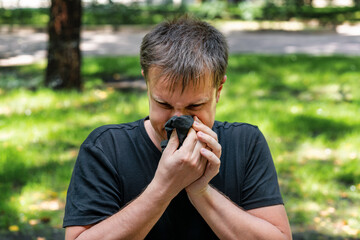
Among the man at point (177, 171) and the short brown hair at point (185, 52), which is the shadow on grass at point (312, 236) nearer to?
the man at point (177, 171)

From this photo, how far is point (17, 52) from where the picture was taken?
10.7 meters

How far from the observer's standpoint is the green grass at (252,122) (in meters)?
3.72

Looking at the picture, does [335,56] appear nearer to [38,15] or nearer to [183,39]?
[183,39]

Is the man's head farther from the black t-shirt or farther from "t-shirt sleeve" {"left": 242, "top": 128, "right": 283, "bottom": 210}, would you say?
"t-shirt sleeve" {"left": 242, "top": 128, "right": 283, "bottom": 210}

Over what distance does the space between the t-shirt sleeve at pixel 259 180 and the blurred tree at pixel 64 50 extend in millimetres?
5472

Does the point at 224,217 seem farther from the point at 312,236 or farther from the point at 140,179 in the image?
the point at 312,236

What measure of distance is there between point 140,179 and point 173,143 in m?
0.26

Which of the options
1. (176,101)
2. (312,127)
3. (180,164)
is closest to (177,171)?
(180,164)

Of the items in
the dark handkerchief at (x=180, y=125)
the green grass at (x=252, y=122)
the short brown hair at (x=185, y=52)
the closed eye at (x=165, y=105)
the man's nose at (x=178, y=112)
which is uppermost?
the short brown hair at (x=185, y=52)

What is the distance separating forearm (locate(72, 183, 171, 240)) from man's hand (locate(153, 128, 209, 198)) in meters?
0.04

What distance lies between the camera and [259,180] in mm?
1826

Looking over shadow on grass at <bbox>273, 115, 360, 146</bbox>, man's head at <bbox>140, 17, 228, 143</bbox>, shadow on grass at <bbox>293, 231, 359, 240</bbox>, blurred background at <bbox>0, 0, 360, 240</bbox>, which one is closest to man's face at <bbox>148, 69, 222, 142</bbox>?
man's head at <bbox>140, 17, 228, 143</bbox>

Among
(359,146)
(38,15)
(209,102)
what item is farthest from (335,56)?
(38,15)

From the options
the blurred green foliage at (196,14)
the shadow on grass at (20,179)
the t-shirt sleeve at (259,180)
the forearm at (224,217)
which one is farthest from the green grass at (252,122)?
the blurred green foliage at (196,14)
